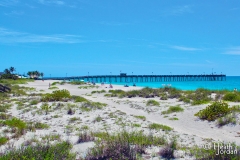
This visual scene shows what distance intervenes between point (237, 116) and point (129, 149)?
761 centimetres

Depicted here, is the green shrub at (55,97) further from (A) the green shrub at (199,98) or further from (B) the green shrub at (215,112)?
(B) the green shrub at (215,112)

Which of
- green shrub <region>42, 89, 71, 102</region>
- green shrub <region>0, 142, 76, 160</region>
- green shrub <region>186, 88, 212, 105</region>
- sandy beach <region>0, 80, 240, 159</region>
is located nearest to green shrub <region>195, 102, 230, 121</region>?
sandy beach <region>0, 80, 240, 159</region>

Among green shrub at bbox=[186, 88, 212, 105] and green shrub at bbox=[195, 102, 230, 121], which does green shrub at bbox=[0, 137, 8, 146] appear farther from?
green shrub at bbox=[186, 88, 212, 105]

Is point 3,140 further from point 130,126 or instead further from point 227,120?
point 227,120

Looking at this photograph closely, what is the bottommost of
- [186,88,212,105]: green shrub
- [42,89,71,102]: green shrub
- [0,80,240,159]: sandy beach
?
[0,80,240,159]: sandy beach

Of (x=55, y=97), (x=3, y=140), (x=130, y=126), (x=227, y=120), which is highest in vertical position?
(x=55, y=97)

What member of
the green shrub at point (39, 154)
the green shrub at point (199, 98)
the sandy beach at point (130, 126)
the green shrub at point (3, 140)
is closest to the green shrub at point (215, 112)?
the sandy beach at point (130, 126)

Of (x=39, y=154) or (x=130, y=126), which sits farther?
(x=130, y=126)

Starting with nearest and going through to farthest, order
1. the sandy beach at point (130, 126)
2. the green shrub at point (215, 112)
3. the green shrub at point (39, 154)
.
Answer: the green shrub at point (39, 154) → the sandy beach at point (130, 126) → the green shrub at point (215, 112)

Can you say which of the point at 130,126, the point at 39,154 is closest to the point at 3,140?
the point at 39,154

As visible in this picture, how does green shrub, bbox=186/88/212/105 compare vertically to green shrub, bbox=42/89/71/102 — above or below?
below

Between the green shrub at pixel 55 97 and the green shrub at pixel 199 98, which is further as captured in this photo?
the green shrub at pixel 55 97

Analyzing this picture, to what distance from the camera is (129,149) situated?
5.64m

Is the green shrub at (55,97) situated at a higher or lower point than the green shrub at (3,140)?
higher
